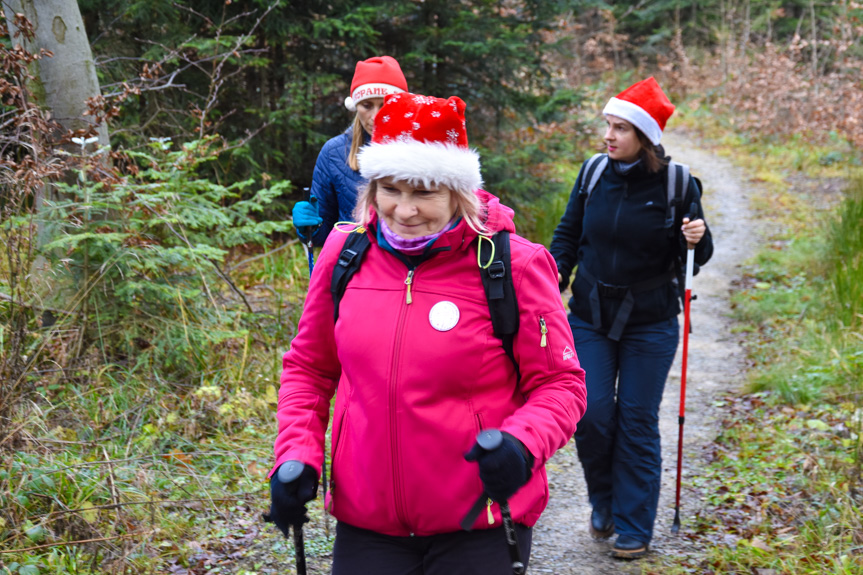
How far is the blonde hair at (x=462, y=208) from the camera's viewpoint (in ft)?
7.09

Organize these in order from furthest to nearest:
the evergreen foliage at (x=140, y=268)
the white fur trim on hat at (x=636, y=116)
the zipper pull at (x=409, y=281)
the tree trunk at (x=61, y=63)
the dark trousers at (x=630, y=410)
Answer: the tree trunk at (x=61, y=63) < the evergreen foliage at (x=140, y=268) < the dark trousers at (x=630, y=410) < the white fur trim on hat at (x=636, y=116) < the zipper pull at (x=409, y=281)

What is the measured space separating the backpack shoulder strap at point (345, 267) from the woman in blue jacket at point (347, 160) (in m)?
2.09

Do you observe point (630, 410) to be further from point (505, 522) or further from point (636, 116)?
point (505, 522)

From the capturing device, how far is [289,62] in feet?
27.7

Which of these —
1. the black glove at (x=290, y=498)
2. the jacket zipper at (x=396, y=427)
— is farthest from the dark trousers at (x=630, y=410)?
the black glove at (x=290, y=498)

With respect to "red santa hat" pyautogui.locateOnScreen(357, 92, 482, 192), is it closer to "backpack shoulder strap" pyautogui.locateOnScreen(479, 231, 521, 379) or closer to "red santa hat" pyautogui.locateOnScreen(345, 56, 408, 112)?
"backpack shoulder strap" pyautogui.locateOnScreen(479, 231, 521, 379)

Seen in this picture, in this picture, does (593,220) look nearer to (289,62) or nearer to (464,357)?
(464,357)

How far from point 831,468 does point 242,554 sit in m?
3.63

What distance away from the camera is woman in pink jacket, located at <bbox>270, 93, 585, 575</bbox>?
204 cm

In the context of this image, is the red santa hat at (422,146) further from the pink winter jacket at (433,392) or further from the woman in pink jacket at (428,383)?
the pink winter jacket at (433,392)

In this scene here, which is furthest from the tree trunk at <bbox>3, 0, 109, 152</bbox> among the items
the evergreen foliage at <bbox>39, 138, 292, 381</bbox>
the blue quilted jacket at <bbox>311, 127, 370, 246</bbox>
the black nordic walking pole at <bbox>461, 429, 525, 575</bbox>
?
the black nordic walking pole at <bbox>461, 429, 525, 575</bbox>

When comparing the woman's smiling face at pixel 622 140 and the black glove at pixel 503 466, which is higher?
the woman's smiling face at pixel 622 140

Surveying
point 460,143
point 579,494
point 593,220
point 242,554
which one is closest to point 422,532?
point 460,143

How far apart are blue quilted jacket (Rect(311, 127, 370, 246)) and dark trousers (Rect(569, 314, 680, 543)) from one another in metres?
1.57
